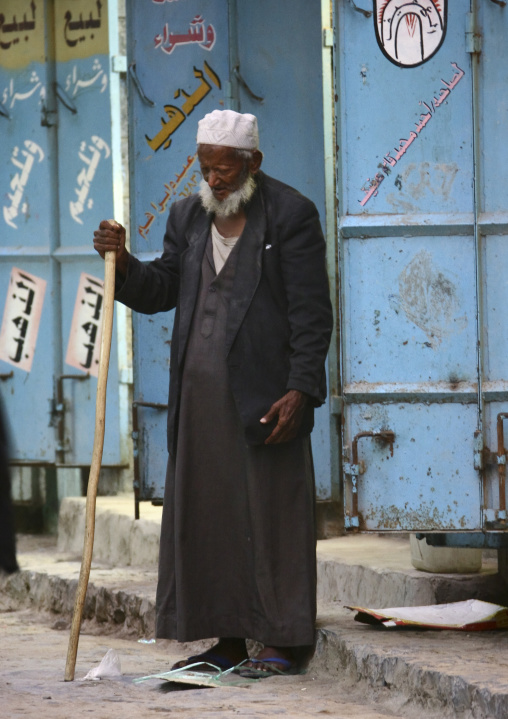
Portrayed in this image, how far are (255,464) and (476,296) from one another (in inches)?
36.8

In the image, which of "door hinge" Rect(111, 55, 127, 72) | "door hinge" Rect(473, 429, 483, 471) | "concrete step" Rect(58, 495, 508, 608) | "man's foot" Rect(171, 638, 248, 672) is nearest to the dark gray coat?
"door hinge" Rect(473, 429, 483, 471)

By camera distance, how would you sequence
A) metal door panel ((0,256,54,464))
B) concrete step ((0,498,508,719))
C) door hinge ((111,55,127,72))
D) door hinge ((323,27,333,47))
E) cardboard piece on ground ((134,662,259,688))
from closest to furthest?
concrete step ((0,498,508,719)) < cardboard piece on ground ((134,662,259,688)) < door hinge ((323,27,333,47)) < door hinge ((111,55,127,72)) < metal door panel ((0,256,54,464))

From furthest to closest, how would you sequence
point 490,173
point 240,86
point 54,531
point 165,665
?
point 54,531 < point 240,86 < point 165,665 < point 490,173

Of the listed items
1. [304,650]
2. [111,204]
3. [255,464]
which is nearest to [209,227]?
[255,464]

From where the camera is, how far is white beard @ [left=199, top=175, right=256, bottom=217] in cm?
461

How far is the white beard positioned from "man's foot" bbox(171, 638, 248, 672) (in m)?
1.49

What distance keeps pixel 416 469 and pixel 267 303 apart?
29.8 inches

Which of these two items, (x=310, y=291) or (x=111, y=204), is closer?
(x=310, y=291)

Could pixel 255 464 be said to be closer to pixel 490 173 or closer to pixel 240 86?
pixel 490 173

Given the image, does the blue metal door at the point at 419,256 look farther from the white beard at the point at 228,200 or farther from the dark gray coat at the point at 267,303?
the white beard at the point at 228,200

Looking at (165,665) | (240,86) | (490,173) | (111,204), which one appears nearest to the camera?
(490,173)

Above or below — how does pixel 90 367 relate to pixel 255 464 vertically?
above

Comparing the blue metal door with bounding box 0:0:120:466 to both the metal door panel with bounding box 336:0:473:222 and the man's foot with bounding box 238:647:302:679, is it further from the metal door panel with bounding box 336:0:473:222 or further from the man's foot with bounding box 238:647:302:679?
the metal door panel with bounding box 336:0:473:222

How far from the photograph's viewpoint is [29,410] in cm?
757
